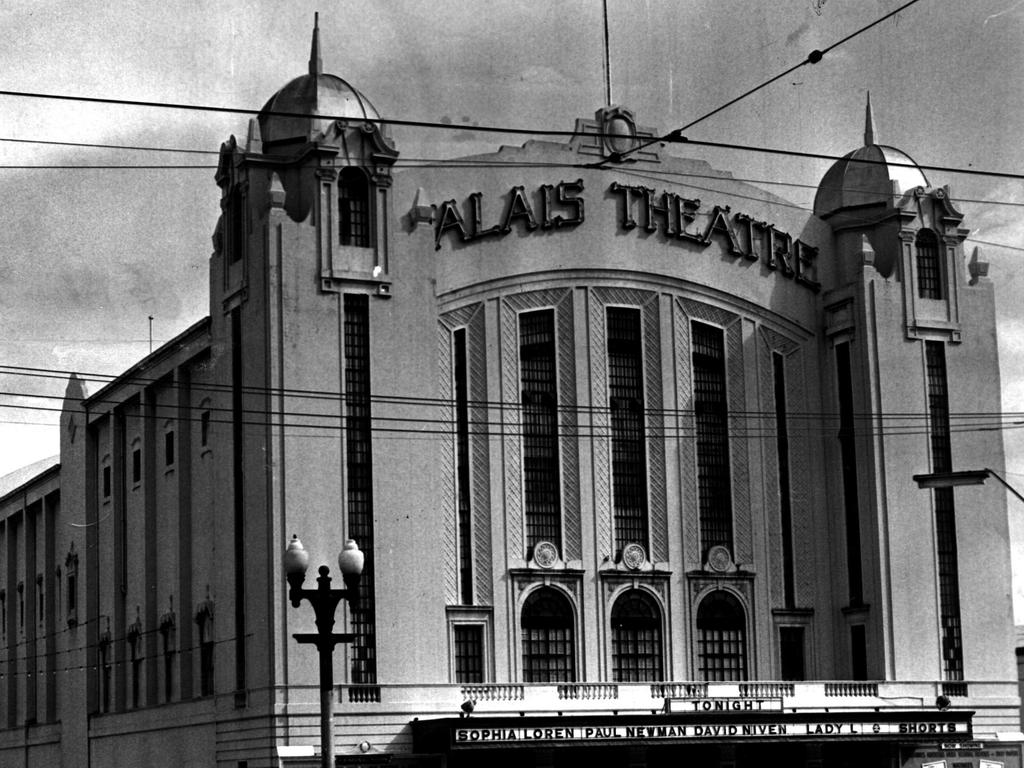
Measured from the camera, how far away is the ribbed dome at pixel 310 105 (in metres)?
49.8

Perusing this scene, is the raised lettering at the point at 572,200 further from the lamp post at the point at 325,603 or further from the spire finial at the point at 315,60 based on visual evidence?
the lamp post at the point at 325,603

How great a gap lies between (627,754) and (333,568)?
28.4ft

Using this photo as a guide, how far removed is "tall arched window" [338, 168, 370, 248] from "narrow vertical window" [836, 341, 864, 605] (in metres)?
14.3

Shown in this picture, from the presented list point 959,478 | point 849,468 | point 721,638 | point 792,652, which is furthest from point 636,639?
point 959,478

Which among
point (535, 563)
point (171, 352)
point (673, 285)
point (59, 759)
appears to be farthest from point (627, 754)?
point (59, 759)

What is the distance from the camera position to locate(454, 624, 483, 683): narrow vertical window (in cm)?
4919

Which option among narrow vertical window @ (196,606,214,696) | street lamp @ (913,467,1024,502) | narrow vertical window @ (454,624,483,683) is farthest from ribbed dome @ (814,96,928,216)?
narrow vertical window @ (196,606,214,696)

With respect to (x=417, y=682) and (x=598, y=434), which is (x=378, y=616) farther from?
(x=598, y=434)

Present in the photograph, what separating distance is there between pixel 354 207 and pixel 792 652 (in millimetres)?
16774

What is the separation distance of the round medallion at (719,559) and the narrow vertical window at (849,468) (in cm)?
356

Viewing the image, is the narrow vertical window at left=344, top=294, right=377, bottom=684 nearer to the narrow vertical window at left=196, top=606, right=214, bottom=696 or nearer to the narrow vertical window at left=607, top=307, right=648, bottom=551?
the narrow vertical window at left=196, top=606, right=214, bottom=696

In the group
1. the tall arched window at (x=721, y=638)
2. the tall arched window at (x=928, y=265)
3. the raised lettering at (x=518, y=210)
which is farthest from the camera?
the tall arched window at (x=928, y=265)

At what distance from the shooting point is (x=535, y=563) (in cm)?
5012

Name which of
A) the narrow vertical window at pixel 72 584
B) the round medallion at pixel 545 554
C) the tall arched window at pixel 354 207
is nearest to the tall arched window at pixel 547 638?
the round medallion at pixel 545 554
